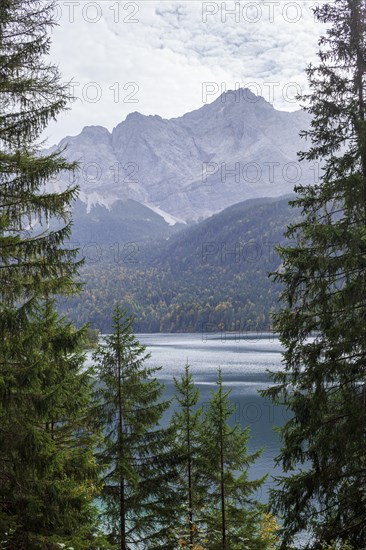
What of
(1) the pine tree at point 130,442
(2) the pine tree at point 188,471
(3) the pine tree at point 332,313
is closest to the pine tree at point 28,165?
(3) the pine tree at point 332,313

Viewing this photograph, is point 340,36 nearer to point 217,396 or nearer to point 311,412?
point 311,412

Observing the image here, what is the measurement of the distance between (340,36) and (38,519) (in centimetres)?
1064

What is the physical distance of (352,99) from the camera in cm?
1004

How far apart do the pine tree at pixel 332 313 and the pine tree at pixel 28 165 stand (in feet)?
14.7

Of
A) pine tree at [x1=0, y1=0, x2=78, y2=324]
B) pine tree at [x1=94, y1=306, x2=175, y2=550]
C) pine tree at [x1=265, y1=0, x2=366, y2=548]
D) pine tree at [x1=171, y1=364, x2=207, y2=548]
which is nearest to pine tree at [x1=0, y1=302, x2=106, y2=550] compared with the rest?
pine tree at [x1=0, y1=0, x2=78, y2=324]

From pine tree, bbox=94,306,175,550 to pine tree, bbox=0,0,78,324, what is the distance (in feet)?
20.5

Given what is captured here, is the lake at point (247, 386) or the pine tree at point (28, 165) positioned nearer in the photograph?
the pine tree at point (28, 165)

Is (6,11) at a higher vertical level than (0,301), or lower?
higher

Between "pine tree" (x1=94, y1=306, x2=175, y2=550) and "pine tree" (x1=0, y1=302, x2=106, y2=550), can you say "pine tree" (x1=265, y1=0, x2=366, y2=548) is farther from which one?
"pine tree" (x1=94, y1=306, x2=175, y2=550)

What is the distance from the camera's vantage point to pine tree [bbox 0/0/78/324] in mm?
8078

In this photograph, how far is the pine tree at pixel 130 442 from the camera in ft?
45.9

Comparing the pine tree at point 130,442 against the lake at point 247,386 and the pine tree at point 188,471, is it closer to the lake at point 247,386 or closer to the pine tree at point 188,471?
the pine tree at point 188,471

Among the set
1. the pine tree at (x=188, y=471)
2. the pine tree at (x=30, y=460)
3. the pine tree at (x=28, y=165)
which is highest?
the pine tree at (x=28, y=165)

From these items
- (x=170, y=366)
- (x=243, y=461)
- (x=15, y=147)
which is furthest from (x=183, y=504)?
(x=170, y=366)
